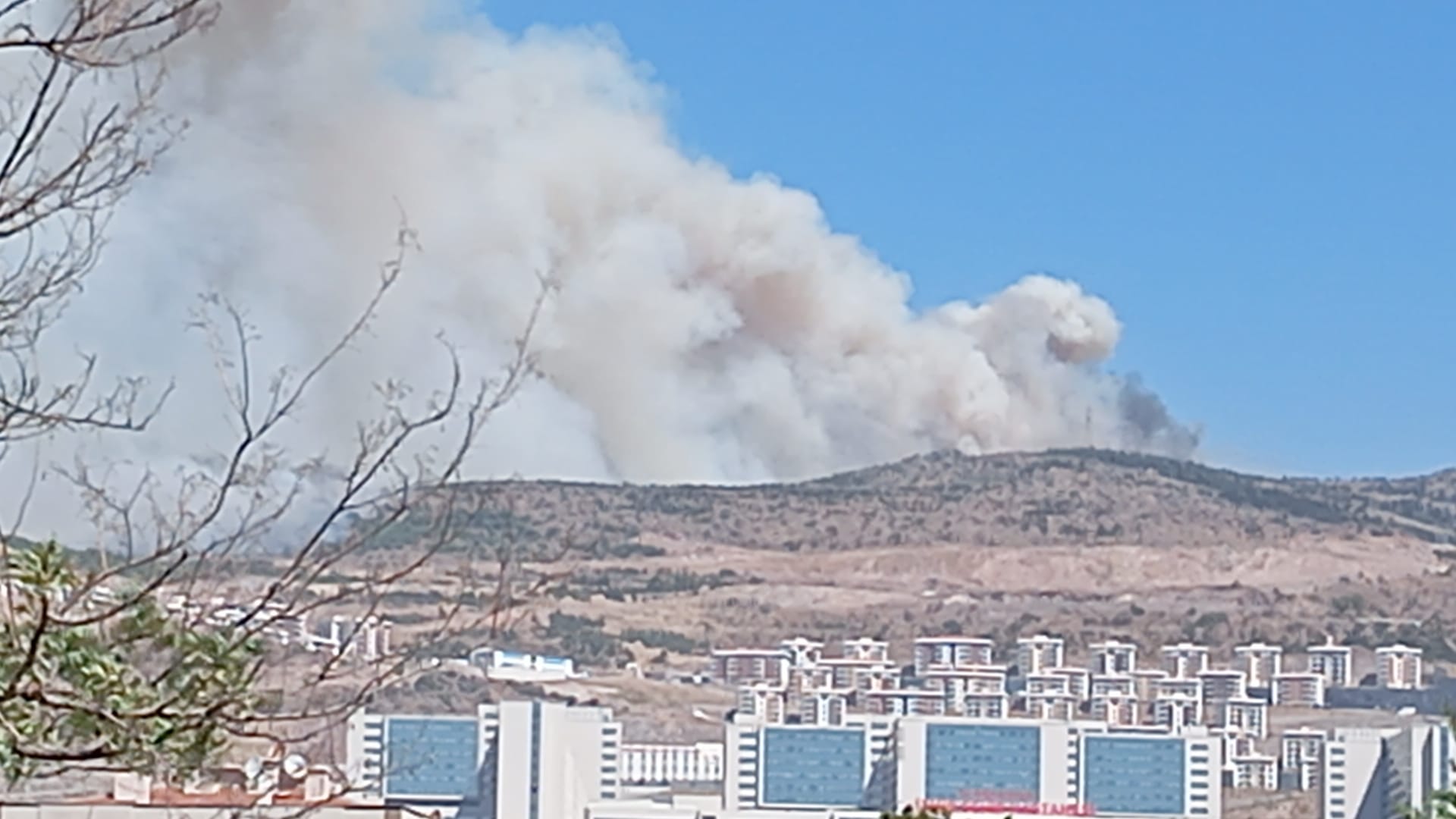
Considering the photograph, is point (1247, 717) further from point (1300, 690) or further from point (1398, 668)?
point (1398, 668)

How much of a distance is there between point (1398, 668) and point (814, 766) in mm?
27880

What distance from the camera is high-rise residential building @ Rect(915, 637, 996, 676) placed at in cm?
9762

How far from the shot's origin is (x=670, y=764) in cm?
8050

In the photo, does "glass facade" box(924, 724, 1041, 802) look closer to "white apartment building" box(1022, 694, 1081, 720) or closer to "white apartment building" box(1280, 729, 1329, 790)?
"white apartment building" box(1280, 729, 1329, 790)

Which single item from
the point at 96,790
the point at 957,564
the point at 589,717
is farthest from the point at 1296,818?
the point at 96,790

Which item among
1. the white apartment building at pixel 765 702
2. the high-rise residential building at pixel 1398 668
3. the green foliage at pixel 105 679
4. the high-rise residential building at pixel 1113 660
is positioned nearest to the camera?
the green foliage at pixel 105 679

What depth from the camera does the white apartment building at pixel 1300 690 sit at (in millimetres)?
94125

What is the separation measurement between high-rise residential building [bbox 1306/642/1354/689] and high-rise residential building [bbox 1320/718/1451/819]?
3477 cm

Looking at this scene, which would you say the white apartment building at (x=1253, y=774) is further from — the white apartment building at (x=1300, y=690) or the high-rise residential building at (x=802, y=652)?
the high-rise residential building at (x=802, y=652)

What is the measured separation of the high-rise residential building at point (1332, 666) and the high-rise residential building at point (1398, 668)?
10.2 feet

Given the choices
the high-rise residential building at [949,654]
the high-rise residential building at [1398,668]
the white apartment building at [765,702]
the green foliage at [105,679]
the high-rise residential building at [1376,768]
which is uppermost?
the high-rise residential building at [949,654]

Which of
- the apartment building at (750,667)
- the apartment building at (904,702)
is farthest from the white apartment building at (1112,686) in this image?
the apartment building at (750,667)

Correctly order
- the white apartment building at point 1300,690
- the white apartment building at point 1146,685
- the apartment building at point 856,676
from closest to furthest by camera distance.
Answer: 1. the white apartment building at point 1146,685
2. the white apartment building at point 1300,690
3. the apartment building at point 856,676

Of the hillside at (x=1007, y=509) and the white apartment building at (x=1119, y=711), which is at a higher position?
the hillside at (x=1007, y=509)
